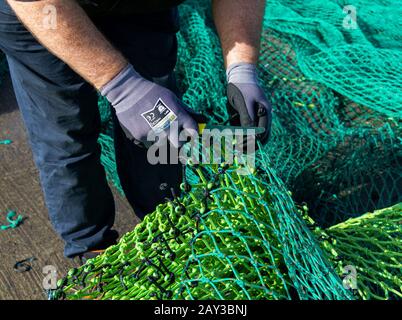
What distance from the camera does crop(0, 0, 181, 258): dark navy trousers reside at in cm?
260

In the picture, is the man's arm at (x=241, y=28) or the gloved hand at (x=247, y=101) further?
the man's arm at (x=241, y=28)

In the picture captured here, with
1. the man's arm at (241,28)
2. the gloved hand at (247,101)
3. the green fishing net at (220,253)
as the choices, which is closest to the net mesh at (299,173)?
the green fishing net at (220,253)

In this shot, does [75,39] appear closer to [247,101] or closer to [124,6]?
[124,6]

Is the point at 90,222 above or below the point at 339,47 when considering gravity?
below

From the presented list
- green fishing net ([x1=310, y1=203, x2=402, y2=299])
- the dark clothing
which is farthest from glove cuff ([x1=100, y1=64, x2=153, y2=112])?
green fishing net ([x1=310, y1=203, x2=402, y2=299])

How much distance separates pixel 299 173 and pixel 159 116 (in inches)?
43.7

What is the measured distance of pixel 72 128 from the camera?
270 cm

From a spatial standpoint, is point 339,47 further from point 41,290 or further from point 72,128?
point 41,290

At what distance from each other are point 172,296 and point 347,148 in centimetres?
179

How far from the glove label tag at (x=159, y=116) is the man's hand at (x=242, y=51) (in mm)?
370

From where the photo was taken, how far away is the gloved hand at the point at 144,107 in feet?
7.47
